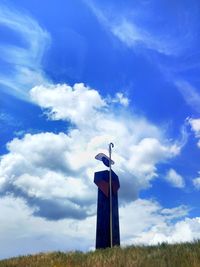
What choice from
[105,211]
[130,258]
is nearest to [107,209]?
[105,211]

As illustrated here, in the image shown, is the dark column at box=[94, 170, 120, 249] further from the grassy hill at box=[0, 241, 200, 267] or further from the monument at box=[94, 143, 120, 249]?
the grassy hill at box=[0, 241, 200, 267]

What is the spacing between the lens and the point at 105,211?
27.7 meters

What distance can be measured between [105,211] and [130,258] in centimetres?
1021

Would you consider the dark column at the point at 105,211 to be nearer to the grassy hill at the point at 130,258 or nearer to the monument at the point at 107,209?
the monument at the point at 107,209

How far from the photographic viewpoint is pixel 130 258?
57.4 ft

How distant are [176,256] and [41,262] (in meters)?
6.61

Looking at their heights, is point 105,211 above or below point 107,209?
below

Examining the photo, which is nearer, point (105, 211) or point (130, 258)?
point (130, 258)

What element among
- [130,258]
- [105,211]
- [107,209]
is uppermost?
[107,209]

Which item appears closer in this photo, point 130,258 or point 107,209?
point 130,258

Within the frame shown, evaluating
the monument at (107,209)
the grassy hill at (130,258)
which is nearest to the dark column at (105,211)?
the monument at (107,209)

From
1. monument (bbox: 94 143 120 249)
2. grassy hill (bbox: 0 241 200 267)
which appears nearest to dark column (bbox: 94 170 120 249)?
monument (bbox: 94 143 120 249)

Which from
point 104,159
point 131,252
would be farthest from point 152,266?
point 104,159

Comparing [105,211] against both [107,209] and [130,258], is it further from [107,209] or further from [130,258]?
[130,258]
